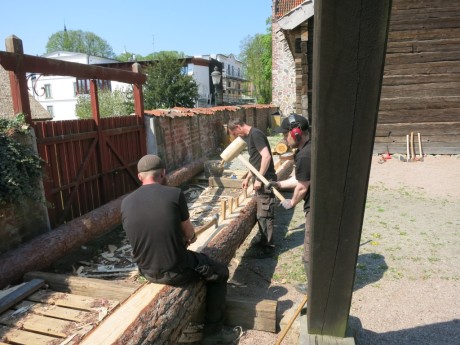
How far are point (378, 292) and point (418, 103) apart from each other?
8.24 metres

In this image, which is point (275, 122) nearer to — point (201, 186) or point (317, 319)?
point (201, 186)

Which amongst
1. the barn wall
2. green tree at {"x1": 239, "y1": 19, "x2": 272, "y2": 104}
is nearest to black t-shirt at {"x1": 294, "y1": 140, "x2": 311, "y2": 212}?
the barn wall

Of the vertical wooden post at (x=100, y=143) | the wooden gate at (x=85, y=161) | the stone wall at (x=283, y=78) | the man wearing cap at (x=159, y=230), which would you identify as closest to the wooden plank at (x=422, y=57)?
the wooden gate at (x=85, y=161)

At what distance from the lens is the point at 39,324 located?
2.96 m

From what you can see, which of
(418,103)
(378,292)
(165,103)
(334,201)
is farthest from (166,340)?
(165,103)

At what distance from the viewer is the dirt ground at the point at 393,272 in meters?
3.43

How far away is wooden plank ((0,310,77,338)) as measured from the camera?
2.86 m

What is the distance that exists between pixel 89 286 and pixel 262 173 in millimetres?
2613

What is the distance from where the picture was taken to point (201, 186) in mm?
8781

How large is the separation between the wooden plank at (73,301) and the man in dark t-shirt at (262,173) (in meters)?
2.50

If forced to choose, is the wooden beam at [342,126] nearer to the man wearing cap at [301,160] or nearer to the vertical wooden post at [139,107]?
the man wearing cap at [301,160]

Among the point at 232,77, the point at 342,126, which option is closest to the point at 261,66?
the point at 232,77

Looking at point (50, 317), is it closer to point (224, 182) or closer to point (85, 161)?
point (85, 161)

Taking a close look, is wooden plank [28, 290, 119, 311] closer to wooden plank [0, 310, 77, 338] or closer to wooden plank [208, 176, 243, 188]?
wooden plank [0, 310, 77, 338]
